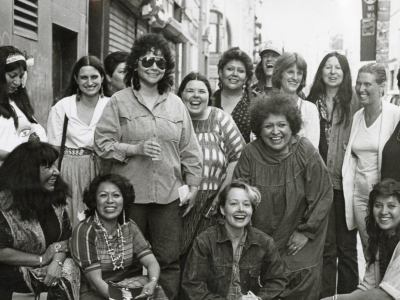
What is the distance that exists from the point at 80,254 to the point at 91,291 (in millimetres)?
261

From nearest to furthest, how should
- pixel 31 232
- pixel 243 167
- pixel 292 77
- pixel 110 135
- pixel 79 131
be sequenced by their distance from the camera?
pixel 31 232 → pixel 110 135 → pixel 243 167 → pixel 79 131 → pixel 292 77

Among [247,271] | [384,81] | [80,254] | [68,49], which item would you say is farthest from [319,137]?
[68,49]

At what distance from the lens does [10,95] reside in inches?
191

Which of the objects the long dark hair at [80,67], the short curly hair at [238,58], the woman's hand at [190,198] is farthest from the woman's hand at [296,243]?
the long dark hair at [80,67]

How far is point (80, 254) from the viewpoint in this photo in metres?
4.39

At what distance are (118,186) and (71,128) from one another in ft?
2.61

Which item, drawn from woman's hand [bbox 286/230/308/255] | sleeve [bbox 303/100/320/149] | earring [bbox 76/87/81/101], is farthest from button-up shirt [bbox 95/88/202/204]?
sleeve [bbox 303/100/320/149]

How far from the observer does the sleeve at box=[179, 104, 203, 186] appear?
4.79 meters

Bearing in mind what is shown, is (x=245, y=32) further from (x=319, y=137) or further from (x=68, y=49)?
(x=319, y=137)

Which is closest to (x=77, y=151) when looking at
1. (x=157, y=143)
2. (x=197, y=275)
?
(x=157, y=143)

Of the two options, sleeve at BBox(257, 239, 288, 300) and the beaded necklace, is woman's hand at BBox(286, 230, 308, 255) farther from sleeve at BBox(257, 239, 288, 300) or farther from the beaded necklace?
the beaded necklace

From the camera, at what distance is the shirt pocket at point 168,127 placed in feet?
15.1

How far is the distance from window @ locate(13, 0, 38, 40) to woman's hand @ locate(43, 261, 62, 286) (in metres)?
3.16

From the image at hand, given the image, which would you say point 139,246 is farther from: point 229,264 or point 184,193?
point 229,264
